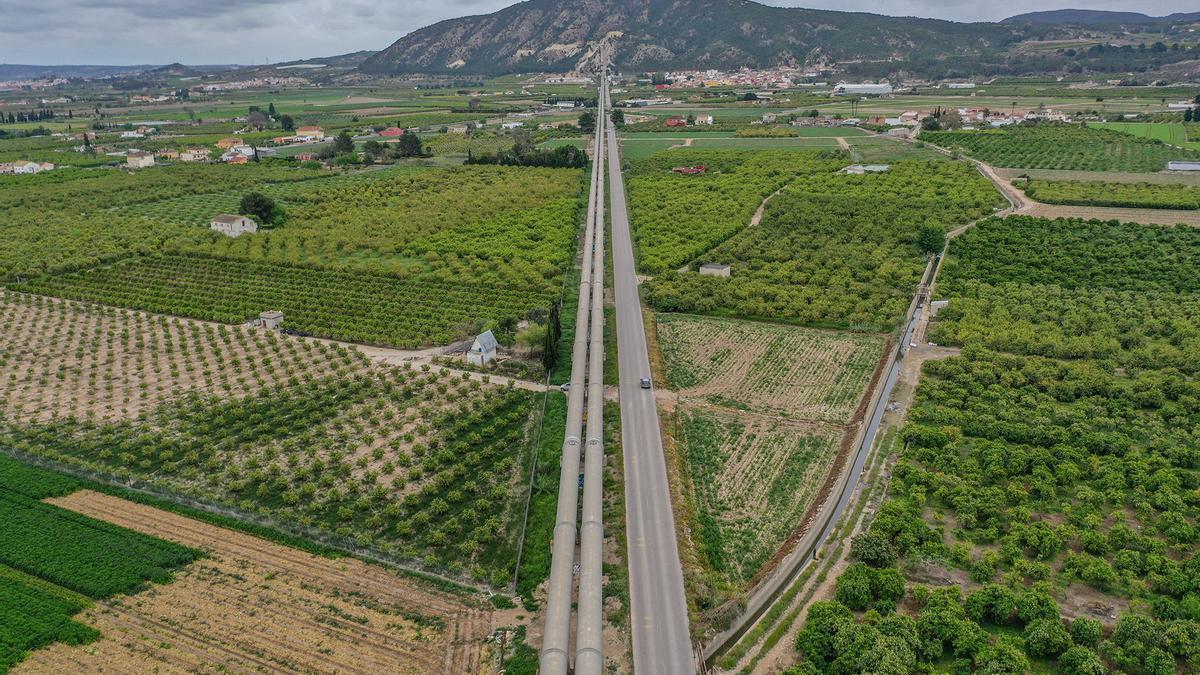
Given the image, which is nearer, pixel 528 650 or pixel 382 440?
pixel 528 650

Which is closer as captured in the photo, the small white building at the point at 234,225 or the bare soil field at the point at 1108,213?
the bare soil field at the point at 1108,213

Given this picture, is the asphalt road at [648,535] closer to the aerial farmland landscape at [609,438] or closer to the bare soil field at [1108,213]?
the aerial farmland landscape at [609,438]

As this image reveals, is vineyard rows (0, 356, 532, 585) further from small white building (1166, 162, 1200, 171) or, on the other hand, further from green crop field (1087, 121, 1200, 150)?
green crop field (1087, 121, 1200, 150)

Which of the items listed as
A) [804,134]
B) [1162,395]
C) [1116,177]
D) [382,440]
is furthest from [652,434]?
[804,134]

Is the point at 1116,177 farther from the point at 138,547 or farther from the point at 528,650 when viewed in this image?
the point at 138,547

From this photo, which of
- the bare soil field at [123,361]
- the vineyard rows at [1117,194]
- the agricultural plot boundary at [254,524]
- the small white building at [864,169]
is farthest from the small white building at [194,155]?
the vineyard rows at [1117,194]

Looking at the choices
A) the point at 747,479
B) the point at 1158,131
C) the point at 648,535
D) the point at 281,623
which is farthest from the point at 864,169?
the point at 281,623
